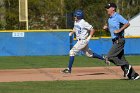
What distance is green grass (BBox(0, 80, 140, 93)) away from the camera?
10828 mm

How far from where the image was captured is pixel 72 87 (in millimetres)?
11469

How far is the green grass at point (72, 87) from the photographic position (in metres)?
10.8

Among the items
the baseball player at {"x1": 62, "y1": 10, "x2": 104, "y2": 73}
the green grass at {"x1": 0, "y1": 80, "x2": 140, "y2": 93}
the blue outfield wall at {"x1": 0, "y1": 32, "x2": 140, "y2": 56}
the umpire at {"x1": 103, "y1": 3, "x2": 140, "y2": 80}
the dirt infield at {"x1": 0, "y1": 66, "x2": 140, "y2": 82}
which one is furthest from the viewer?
the blue outfield wall at {"x1": 0, "y1": 32, "x2": 140, "y2": 56}

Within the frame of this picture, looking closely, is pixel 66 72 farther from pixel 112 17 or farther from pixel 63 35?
pixel 63 35

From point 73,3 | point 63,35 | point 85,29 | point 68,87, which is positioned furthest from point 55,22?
point 68,87

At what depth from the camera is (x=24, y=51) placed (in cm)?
2647

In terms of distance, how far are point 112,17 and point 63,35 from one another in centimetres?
1412

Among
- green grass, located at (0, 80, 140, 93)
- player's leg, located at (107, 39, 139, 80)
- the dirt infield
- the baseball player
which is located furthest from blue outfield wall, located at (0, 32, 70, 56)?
green grass, located at (0, 80, 140, 93)

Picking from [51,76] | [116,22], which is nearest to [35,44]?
[51,76]

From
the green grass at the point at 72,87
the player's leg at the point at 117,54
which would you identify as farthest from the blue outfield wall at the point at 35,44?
the green grass at the point at 72,87

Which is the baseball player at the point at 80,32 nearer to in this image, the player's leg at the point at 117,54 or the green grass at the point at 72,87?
the player's leg at the point at 117,54

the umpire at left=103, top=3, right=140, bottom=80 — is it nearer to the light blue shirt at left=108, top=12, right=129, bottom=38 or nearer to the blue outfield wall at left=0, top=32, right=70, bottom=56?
the light blue shirt at left=108, top=12, right=129, bottom=38

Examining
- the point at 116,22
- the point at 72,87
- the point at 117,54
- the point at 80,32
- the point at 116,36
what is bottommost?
the point at 72,87

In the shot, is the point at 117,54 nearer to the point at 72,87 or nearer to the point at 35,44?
the point at 72,87
